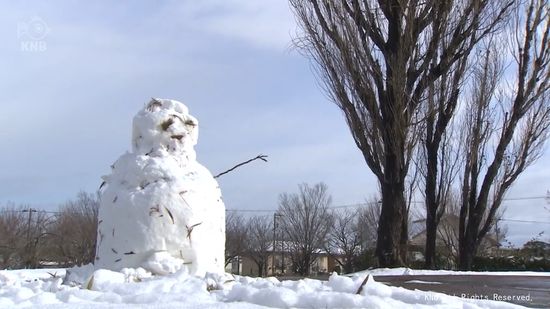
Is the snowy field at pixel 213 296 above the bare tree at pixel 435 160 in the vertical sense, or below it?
below

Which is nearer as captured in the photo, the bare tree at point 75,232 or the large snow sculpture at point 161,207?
the large snow sculpture at point 161,207

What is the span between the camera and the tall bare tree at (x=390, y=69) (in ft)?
36.0

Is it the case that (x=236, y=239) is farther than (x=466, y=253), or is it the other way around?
(x=236, y=239)

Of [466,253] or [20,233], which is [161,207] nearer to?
[466,253]

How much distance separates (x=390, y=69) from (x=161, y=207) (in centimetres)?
766

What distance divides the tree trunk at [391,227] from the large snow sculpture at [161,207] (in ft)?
21.6

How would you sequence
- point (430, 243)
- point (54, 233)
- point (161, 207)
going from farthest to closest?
point (54, 233) < point (430, 243) < point (161, 207)

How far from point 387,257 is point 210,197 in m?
6.85

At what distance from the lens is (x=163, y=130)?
4781 mm

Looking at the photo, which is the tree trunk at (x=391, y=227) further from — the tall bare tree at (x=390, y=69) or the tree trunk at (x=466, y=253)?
the tree trunk at (x=466, y=253)

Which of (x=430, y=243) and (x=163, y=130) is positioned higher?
(x=163, y=130)

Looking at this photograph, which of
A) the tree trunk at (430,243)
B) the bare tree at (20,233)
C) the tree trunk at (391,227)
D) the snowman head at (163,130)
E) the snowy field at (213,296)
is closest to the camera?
the snowy field at (213,296)

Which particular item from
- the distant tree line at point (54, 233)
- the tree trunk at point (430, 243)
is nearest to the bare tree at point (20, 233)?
the distant tree line at point (54, 233)

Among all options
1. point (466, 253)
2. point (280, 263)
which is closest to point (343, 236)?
point (280, 263)
